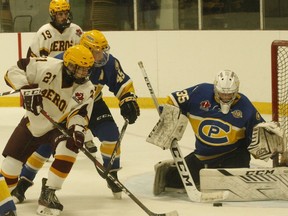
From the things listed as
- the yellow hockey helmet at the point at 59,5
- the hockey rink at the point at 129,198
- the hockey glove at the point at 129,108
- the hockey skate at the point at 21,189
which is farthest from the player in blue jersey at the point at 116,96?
the yellow hockey helmet at the point at 59,5

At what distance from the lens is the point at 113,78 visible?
5.39 metres

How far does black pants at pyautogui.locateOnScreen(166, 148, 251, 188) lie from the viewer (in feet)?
17.6

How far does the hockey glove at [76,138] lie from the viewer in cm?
472

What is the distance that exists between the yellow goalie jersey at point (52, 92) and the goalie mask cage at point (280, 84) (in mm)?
1231

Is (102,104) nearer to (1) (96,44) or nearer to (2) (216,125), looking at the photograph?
(1) (96,44)

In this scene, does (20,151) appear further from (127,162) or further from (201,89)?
(127,162)

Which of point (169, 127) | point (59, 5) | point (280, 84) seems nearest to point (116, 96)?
point (169, 127)

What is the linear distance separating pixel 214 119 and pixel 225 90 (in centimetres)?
19

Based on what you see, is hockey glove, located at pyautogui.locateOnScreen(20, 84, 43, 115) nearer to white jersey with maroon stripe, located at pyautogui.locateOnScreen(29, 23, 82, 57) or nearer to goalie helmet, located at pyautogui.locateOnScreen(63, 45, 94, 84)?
goalie helmet, located at pyautogui.locateOnScreen(63, 45, 94, 84)

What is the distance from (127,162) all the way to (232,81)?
137cm

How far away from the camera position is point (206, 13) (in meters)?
8.63

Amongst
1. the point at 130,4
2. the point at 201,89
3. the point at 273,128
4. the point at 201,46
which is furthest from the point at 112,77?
the point at 130,4

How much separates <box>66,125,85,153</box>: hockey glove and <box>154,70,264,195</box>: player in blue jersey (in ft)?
2.37

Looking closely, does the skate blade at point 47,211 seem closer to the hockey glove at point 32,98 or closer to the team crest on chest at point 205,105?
the hockey glove at point 32,98
